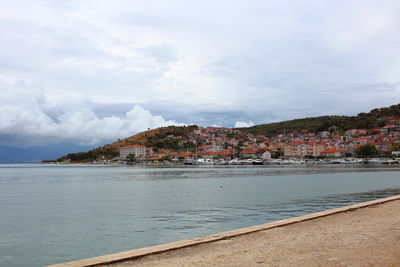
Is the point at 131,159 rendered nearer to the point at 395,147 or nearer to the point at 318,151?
Result: the point at 318,151

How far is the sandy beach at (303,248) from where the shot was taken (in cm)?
691

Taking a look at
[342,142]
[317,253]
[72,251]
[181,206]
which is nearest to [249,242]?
[317,253]

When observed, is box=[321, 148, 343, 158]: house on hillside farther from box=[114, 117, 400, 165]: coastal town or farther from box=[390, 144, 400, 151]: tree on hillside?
box=[390, 144, 400, 151]: tree on hillside

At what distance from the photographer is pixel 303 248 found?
25.8 feet

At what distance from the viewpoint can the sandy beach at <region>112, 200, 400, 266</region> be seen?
6.91 meters

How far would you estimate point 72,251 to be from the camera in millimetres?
10984

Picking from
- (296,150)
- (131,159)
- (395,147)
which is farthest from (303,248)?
(131,159)

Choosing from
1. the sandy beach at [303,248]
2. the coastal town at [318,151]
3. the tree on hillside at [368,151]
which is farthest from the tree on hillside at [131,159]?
the sandy beach at [303,248]

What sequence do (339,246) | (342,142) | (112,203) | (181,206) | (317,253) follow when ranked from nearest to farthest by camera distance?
(317,253) → (339,246) → (181,206) → (112,203) → (342,142)

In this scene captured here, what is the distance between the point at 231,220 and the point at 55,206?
11.4 m

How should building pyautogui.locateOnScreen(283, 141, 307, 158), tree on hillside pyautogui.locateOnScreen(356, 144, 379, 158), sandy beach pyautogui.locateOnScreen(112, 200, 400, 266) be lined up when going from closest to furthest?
sandy beach pyautogui.locateOnScreen(112, 200, 400, 266)
tree on hillside pyautogui.locateOnScreen(356, 144, 379, 158)
building pyautogui.locateOnScreen(283, 141, 307, 158)

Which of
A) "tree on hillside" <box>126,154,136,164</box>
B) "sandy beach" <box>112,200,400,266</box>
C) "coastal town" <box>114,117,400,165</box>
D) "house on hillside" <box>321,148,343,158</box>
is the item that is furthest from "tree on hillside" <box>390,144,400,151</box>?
"sandy beach" <box>112,200,400,266</box>

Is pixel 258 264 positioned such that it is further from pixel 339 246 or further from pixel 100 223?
pixel 100 223

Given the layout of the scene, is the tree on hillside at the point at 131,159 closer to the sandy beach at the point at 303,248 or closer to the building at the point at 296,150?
the building at the point at 296,150
